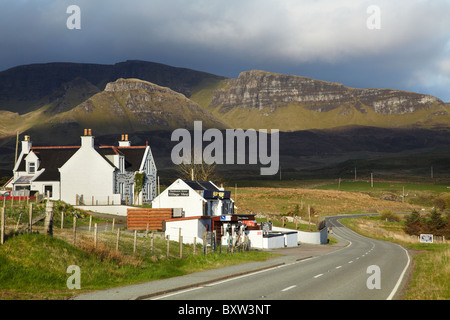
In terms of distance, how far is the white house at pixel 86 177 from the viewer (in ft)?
228

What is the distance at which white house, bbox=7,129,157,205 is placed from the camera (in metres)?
69.6

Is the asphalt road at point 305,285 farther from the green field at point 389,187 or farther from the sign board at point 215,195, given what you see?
the green field at point 389,187

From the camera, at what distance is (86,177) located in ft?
231

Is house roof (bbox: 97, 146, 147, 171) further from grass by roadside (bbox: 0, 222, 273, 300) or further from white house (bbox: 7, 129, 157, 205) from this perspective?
grass by roadside (bbox: 0, 222, 273, 300)

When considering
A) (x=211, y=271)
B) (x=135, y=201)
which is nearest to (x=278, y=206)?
(x=135, y=201)

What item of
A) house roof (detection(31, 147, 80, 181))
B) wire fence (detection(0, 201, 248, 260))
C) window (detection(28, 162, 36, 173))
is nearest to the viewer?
wire fence (detection(0, 201, 248, 260))

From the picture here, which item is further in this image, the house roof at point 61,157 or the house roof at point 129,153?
the house roof at point 129,153

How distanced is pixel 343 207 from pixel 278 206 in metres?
26.3

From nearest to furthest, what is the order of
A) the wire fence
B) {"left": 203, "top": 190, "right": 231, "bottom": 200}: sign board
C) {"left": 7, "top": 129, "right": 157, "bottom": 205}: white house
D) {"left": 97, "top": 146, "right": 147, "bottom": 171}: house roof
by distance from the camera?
the wire fence < {"left": 203, "top": 190, "right": 231, "bottom": 200}: sign board < {"left": 7, "top": 129, "right": 157, "bottom": 205}: white house < {"left": 97, "top": 146, "right": 147, "bottom": 171}: house roof

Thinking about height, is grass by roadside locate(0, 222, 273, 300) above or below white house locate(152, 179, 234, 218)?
below

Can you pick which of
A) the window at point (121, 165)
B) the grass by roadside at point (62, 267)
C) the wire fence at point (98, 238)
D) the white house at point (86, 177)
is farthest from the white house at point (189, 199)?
the grass by roadside at point (62, 267)

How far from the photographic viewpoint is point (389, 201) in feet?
525

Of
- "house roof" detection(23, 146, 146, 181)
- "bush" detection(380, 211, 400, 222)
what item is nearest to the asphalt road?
"house roof" detection(23, 146, 146, 181)

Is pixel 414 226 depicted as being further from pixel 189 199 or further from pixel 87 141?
pixel 87 141
